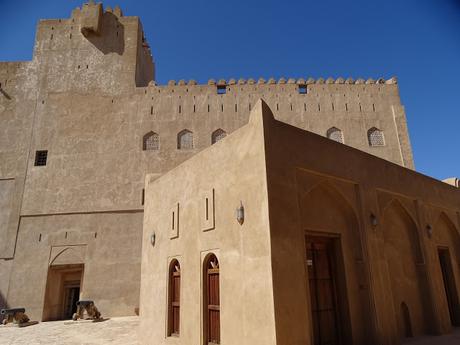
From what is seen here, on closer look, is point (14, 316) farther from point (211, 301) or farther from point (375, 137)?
point (375, 137)

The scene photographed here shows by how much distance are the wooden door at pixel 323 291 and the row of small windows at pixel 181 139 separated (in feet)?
38.9

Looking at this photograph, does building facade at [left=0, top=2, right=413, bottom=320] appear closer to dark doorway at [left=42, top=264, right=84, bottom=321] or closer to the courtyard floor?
dark doorway at [left=42, top=264, right=84, bottom=321]

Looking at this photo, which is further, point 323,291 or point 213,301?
point 323,291

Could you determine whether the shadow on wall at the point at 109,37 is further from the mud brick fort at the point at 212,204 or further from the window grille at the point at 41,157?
the window grille at the point at 41,157

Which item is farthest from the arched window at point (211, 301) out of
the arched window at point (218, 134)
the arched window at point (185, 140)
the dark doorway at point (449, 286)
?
the arched window at point (218, 134)

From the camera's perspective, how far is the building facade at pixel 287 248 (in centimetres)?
551

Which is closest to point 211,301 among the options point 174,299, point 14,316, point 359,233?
point 174,299

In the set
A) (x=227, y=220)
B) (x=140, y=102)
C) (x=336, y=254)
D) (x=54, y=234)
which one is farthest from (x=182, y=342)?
(x=140, y=102)

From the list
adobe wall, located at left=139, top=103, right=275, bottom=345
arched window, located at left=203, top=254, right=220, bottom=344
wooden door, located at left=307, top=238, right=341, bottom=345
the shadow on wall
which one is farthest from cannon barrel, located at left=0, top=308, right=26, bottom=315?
the shadow on wall

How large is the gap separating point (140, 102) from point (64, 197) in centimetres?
620

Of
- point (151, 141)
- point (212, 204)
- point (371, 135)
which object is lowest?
point (212, 204)

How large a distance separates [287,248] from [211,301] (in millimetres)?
2093

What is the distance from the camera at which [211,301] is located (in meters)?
6.62

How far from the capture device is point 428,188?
31.6 ft
